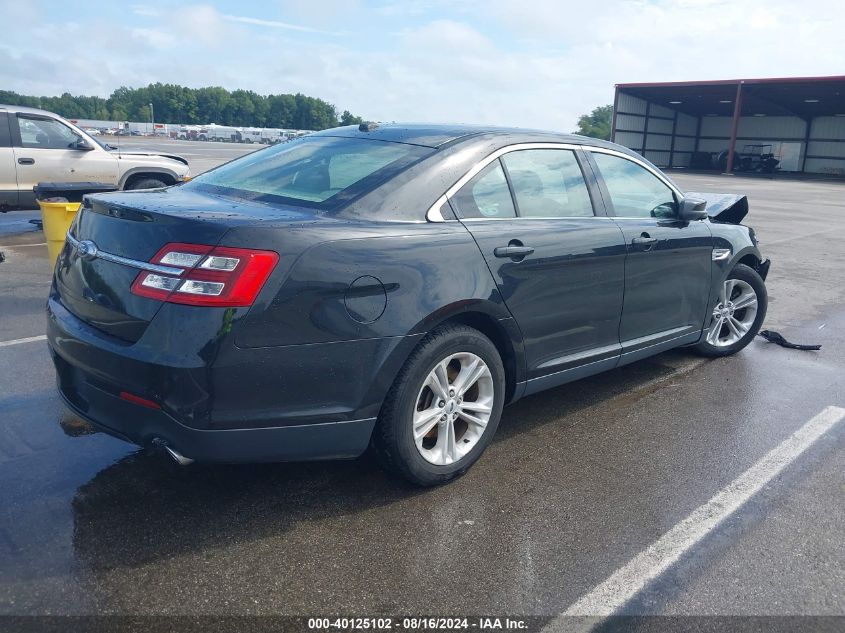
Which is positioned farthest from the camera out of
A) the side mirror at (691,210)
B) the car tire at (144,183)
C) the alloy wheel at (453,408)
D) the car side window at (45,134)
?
the car tire at (144,183)

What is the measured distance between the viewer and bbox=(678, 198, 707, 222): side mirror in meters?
4.69

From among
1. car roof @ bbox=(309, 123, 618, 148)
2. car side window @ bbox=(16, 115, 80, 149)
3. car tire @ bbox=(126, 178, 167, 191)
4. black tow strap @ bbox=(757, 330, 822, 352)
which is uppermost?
car roof @ bbox=(309, 123, 618, 148)

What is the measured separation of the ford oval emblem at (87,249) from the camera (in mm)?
3066

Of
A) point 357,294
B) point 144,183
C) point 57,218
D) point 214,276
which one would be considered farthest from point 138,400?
point 144,183

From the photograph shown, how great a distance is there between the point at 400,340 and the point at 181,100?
490 ft

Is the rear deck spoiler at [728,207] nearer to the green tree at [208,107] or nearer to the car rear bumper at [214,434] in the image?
the car rear bumper at [214,434]

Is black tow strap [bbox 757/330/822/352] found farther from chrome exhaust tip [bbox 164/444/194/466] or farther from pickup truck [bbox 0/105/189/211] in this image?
pickup truck [bbox 0/105/189/211]

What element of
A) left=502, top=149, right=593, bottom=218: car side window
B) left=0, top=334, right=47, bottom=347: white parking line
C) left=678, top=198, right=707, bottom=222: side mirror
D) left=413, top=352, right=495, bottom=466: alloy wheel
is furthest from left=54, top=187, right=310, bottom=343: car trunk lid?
left=678, top=198, right=707, bottom=222: side mirror

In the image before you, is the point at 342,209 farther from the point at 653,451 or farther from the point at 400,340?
the point at 653,451

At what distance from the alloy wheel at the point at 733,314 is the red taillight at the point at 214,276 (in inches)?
150

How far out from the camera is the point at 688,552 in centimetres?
296

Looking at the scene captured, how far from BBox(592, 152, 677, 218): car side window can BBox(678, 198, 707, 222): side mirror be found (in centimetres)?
8

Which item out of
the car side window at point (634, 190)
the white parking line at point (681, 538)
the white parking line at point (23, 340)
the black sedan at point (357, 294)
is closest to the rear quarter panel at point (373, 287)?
the black sedan at point (357, 294)

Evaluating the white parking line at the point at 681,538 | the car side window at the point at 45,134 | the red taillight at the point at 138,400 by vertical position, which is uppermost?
the car side window at the point at 45,134
